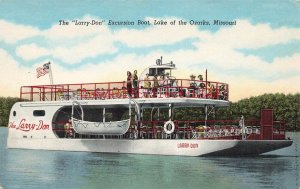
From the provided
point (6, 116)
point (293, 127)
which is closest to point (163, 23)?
point (293, 127)

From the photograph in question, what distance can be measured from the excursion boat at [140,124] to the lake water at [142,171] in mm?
568

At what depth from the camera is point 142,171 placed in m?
21.7

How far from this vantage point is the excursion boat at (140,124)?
84.1ft

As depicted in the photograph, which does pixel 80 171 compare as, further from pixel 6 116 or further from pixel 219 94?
pixel 6 116

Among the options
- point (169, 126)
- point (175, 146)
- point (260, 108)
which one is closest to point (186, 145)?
point (175, 146)

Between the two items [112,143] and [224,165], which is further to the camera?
[112,143]

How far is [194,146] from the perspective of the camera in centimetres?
2559

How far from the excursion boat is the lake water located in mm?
568

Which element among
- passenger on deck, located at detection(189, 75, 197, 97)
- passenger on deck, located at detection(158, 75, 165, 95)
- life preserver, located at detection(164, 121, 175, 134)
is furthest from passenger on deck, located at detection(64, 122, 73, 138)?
passenger on deck, located at detection(189, 75, 197, 97)

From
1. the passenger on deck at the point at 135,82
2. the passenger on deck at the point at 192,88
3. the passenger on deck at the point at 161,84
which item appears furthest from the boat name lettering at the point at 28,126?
the passenger on deck at the point at 192,88

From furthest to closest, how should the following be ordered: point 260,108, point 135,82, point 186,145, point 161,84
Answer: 1. point 260,108
2. point 161,84
3. point 135,82
4. point 186,145

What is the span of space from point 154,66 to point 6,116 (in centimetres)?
5564

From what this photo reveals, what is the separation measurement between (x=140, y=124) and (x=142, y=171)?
5.87 metres

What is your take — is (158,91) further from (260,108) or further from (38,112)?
(260,108)
